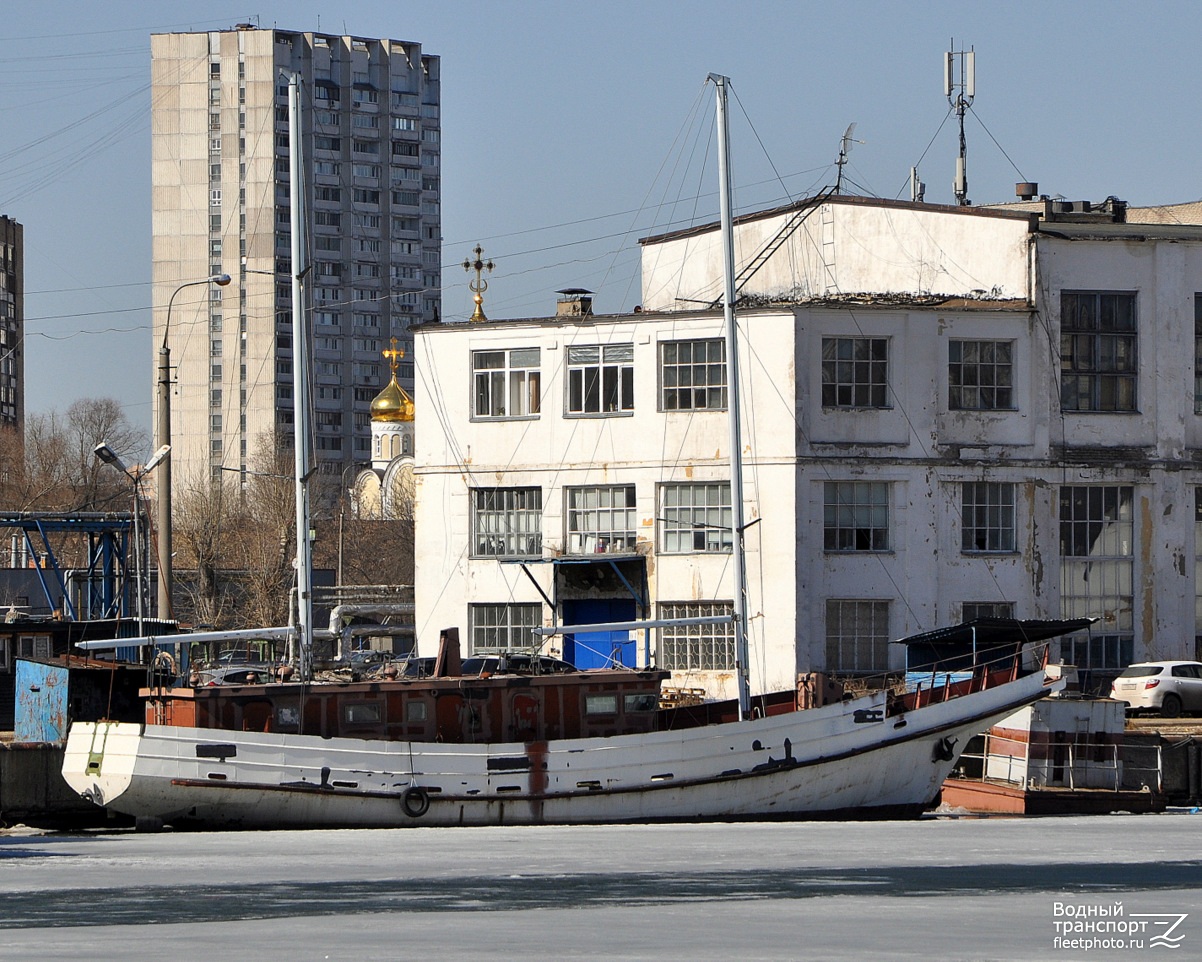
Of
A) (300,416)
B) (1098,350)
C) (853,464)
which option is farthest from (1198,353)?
(300,416)

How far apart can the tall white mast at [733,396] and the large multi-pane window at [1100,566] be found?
10.4 metres

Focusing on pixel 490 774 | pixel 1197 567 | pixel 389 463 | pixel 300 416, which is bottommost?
pixel 490 774

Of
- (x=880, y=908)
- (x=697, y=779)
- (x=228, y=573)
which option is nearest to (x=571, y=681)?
(x=697, y=779)

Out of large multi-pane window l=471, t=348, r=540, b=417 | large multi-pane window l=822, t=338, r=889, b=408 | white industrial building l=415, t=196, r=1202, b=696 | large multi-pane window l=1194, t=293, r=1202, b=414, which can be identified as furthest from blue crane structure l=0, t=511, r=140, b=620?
large multi-pane window l=1194, t=293, r=1202, b=414

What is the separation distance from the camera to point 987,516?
3819 cm

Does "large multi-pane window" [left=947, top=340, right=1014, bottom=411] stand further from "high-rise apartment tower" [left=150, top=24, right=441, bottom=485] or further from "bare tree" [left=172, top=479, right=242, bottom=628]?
"high-rise apartment tower" [left=150, top=24, right=441, bottom=485]

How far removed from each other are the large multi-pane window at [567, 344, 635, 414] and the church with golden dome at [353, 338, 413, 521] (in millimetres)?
58925

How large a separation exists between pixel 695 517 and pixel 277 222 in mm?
116358

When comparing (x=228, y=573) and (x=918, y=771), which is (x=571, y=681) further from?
(x=228, y=573)

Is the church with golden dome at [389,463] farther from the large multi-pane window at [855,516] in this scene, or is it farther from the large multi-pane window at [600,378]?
the large multi-pane window at [855,516]

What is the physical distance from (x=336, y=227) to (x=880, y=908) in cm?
14836

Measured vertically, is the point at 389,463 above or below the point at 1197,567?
above

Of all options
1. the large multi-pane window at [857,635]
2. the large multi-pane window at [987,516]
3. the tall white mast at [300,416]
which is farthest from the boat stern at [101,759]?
the large multi-pane window at [987,516]

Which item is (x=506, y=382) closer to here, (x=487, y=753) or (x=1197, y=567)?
(x=487, y=753)
